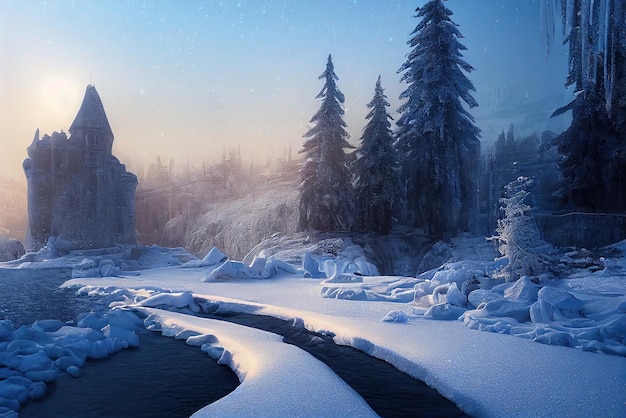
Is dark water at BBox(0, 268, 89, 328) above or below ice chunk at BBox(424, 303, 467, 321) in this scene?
below

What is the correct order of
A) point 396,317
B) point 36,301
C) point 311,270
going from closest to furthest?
point 396,317
point 36,301
point 311,270

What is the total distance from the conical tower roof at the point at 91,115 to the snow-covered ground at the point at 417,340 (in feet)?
85.1

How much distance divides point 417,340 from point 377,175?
17499 mm

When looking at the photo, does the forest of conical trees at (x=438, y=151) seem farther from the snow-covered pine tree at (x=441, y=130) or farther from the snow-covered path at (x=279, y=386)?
the snow-covered path at (x=279, y=386)

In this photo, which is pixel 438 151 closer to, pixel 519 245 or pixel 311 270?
pixel 311 270

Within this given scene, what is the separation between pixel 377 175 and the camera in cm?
2334

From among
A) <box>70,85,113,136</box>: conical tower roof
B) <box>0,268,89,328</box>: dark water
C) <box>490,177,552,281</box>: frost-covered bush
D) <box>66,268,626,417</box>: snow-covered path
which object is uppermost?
<box>70,85,113,136</box>: conical tower roof

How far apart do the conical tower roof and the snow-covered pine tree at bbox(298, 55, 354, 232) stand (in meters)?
18.3

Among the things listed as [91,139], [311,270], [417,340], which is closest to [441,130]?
[311,270]

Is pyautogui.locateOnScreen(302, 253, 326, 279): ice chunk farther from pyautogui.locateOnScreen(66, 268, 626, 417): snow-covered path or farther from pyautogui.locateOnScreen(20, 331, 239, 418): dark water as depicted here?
pyautogui.locateOnScreen(20, 331, 239, 418): dark water

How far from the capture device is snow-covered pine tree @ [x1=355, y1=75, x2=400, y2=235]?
23000 millimetres

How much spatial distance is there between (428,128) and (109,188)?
25.4 metres

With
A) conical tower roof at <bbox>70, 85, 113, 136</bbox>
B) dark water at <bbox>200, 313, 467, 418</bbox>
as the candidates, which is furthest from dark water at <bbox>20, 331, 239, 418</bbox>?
conical tower roof at <bbox>70, 85, 113, 136</bbox>

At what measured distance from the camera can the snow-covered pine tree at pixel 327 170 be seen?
24.2 metres
